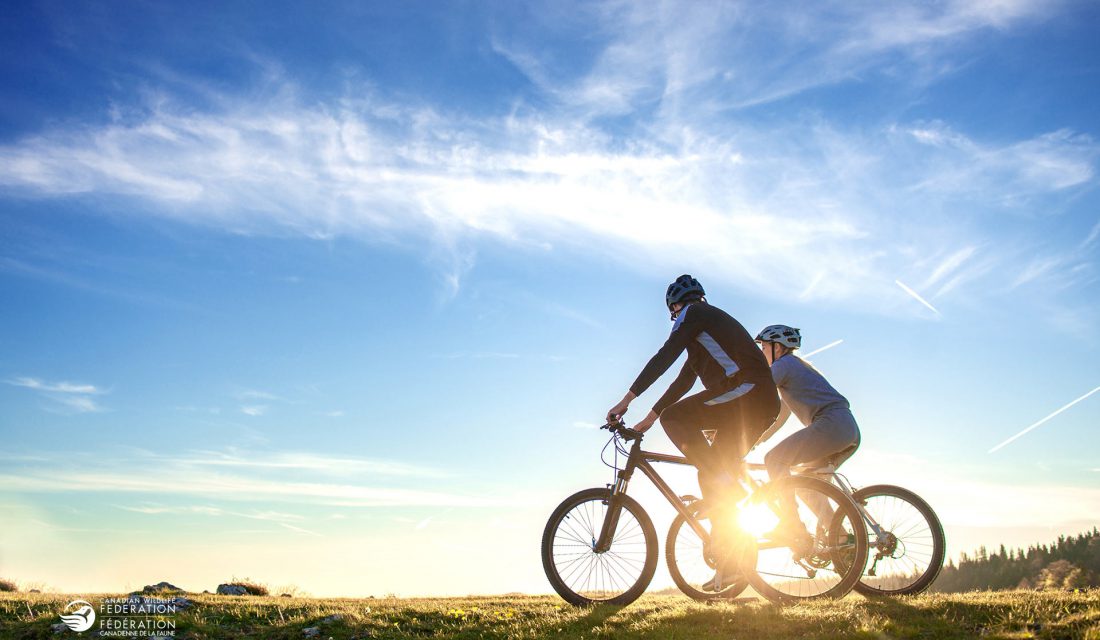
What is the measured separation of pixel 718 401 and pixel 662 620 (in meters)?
2.57

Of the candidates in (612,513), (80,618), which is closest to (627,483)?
(612,513)

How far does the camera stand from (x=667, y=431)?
916 centimetres

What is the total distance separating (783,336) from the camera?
10234 mm

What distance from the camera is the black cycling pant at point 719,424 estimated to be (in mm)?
8984

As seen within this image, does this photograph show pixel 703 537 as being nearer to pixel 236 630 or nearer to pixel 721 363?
pixel 721 363

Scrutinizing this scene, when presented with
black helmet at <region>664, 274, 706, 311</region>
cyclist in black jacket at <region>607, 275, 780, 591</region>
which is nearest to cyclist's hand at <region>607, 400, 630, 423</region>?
cyclist in black jacket at <region>607, 275, 780, 591</region>

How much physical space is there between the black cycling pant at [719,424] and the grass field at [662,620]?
1594 mm

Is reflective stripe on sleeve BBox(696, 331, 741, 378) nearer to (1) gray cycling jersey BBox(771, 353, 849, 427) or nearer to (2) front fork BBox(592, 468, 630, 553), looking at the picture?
(1) gray cycling jersey BBox(771, 353, 849, 427)

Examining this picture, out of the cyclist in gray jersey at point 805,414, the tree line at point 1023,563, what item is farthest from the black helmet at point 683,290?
the tree line at point 1023,563

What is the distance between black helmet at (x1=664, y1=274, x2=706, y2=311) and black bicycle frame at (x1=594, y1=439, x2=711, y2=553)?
1.87 meters

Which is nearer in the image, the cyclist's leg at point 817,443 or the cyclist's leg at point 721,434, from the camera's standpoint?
the cyclist's leg at point 721,434

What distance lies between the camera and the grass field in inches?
292

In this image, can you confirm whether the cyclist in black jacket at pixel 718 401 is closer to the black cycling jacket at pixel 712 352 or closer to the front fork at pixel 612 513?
the black cycling jacket at pixel 712 352

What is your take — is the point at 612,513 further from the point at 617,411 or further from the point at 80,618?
the point at 80,618
